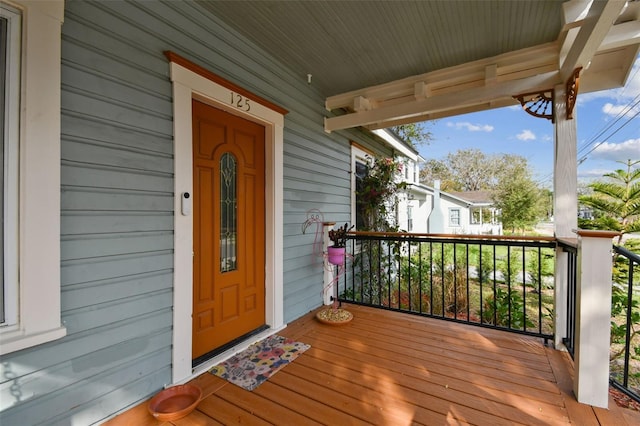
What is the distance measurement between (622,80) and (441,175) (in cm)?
2229

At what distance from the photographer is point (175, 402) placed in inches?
64.7

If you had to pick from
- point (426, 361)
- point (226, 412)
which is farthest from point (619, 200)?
point (226, 412)

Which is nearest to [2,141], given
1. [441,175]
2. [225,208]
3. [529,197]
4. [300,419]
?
[225,208]

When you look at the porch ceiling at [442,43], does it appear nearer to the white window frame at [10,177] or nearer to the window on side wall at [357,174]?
the window on side wall at [357,174]

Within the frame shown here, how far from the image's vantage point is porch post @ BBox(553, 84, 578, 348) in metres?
2.23

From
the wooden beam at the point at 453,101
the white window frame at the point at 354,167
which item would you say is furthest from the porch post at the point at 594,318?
the white window frame at the point at 354,167

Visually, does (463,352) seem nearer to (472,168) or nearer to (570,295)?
(570,295)

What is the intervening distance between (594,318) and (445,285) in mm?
3500

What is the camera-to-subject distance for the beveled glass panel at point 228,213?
2.29 meters

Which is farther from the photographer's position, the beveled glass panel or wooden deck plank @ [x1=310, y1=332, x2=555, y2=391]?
the beveled glass panel

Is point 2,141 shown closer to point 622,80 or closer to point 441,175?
point 622,80

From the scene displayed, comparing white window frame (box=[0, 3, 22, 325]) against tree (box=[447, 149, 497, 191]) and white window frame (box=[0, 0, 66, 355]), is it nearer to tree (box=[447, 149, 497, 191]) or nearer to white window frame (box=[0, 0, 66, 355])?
white window frame (box=[0, 0, 66, 355])

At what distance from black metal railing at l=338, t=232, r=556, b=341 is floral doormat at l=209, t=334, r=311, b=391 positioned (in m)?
1.24

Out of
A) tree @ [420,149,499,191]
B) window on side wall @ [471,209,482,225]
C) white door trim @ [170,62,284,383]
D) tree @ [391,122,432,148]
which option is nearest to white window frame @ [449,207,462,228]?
window on side wall @ [471,209,482,225]
